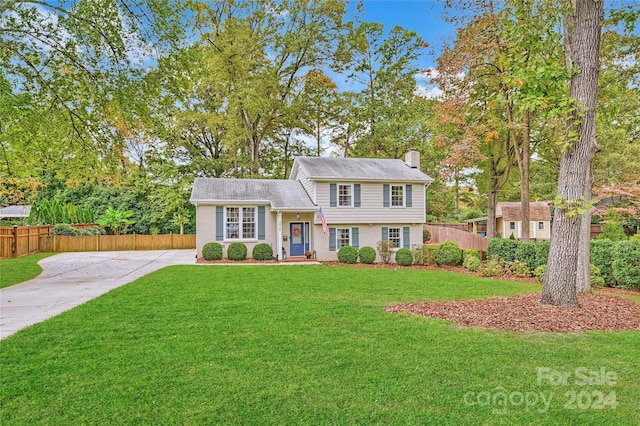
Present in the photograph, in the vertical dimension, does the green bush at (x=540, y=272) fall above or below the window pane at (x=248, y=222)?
below

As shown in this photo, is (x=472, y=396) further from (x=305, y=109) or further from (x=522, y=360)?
(x=305, y=109)

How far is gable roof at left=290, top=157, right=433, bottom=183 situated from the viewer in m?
18.6

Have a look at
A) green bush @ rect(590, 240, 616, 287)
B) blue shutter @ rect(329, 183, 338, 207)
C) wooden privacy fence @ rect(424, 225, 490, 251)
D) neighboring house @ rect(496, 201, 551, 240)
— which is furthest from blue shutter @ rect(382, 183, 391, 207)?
neighboring house @ rect(496, 201, 551, 240)

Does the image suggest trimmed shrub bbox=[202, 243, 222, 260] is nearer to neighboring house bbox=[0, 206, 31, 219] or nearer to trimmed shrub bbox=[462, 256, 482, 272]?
trimmed shrub bbox=[462, 256, 482, 272]

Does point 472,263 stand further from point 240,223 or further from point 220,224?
point 220,224

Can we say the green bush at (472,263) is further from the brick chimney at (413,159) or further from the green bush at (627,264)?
the brick chimney at (413,159)

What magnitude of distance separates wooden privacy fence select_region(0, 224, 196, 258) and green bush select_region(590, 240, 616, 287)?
69.1ft

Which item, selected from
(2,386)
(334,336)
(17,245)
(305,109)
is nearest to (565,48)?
(334,336)

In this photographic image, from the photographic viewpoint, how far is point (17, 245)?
18344 mm

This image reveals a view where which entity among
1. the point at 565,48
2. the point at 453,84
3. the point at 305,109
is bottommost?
the point at 565,48

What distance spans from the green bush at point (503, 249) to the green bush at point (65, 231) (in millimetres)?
22848

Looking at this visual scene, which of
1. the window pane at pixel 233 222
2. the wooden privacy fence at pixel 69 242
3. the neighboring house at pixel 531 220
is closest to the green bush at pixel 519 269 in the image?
the window pane at pixel 233 222

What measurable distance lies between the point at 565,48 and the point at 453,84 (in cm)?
758

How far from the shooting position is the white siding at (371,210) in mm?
18453
